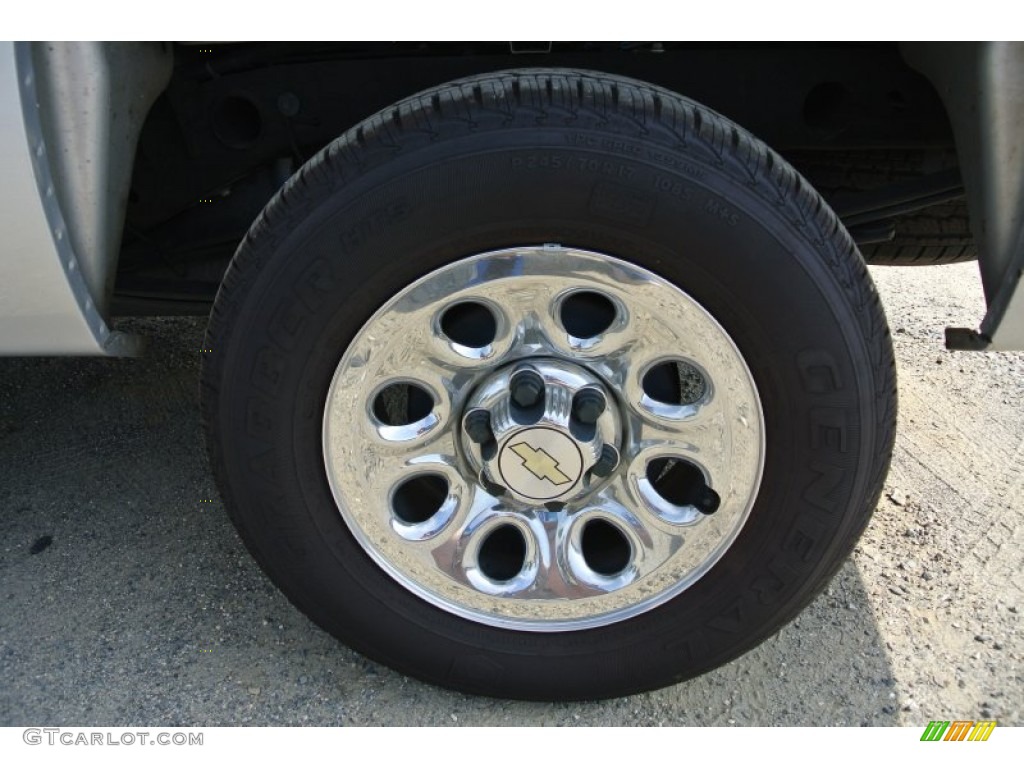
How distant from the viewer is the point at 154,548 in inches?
96.1

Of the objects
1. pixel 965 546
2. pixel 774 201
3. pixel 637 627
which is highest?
pixel 774 201

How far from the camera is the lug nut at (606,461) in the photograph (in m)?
1.83

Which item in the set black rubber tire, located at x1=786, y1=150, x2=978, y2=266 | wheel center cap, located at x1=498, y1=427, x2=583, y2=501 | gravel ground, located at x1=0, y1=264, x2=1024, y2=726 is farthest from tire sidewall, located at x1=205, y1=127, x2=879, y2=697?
black rubber tire, located at x1=786, y1=150, x2=978, y2=266

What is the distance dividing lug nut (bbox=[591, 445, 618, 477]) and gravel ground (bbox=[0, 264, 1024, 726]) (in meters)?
0.56

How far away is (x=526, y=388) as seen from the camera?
1.78 metres

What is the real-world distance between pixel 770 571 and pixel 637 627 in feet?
0.98

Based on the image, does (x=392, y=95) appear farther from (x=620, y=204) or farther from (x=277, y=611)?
(x=277, y=611)

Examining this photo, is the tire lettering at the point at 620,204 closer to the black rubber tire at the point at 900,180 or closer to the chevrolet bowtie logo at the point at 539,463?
the chevrolet bowtie logo at the point at 539,463

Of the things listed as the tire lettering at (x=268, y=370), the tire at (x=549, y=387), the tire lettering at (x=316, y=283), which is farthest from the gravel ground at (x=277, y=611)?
Result: the tire lettering at (x=316, y=283)

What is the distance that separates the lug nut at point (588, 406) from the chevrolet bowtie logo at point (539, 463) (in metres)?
0.10

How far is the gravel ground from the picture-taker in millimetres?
1997

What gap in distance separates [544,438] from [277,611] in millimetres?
909

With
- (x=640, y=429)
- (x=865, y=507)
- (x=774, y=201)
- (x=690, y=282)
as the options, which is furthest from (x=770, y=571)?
(x=774, y=201)

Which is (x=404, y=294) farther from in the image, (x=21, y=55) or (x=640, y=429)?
(x=21, y=55)
